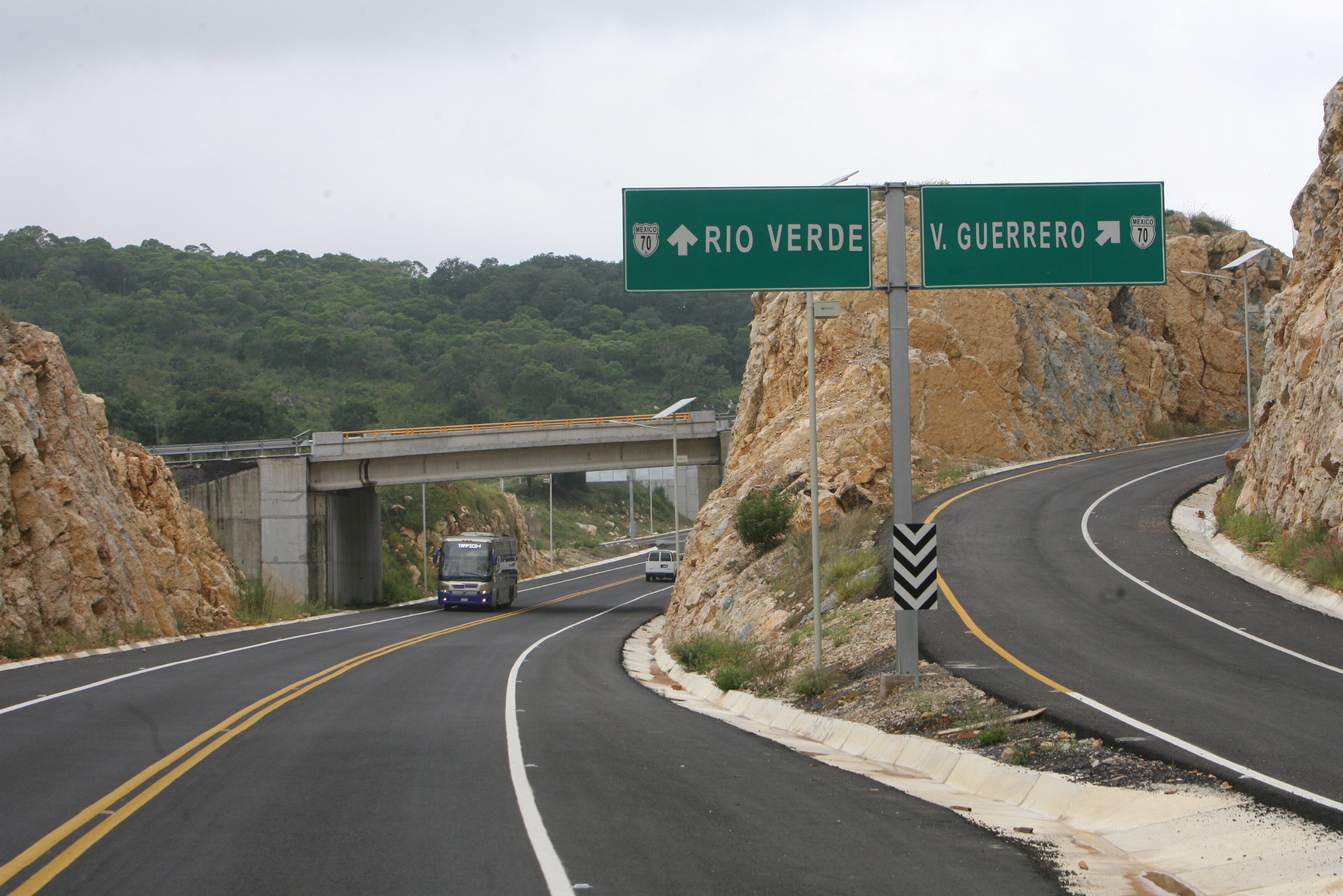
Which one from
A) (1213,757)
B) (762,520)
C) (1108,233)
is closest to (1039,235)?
(1108,233)

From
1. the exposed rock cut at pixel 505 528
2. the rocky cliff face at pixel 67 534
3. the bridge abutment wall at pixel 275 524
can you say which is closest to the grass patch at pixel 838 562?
the rocky cliff face at pixel 67 534

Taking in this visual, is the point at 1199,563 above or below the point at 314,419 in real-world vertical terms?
Result: below

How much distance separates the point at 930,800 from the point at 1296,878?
3.41m

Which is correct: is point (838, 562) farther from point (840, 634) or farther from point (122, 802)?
point (122, 802)

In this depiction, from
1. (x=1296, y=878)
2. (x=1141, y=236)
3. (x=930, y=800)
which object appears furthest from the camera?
(x=1141, y=236)

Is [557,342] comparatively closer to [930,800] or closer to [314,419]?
[314,419]

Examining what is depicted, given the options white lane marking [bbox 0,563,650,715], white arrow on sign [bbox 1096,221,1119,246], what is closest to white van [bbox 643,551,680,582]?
white lane marking [bbox 0,563,650,715]

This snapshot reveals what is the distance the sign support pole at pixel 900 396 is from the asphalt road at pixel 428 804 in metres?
2.62

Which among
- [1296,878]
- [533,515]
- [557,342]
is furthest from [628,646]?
[557,342]

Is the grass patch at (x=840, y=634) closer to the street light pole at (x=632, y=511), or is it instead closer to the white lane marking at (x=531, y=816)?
the white lane marking at (x=531, y=816)

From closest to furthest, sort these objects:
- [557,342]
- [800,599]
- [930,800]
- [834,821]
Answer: [834,821], [930,800], [800,599], [557,342]

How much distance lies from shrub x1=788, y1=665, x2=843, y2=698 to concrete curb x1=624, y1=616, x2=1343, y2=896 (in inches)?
100

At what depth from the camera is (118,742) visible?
1171cm

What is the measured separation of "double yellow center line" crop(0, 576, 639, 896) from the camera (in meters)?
6.83
